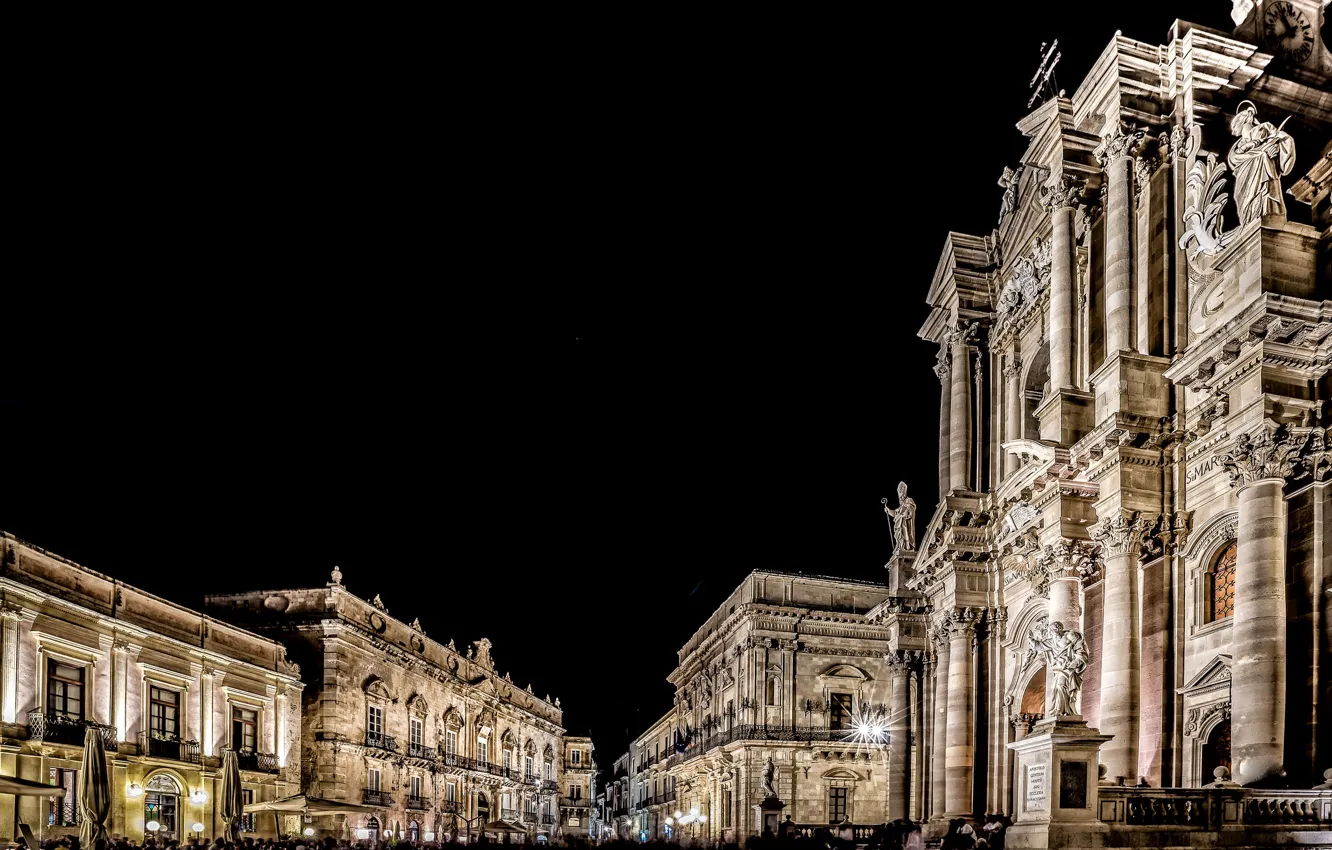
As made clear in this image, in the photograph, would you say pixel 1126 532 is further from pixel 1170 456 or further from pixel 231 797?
pixel 231 797

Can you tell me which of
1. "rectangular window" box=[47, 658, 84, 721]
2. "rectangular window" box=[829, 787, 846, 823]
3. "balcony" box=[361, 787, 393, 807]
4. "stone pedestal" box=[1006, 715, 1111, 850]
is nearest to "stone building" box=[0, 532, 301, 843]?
"rectangular window" box=[47, 658, 84, 721]

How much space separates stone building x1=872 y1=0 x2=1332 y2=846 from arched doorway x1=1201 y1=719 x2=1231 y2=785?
30 millimetres

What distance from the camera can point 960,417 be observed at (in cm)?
3023

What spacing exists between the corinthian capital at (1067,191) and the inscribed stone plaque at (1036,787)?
12.7 metres

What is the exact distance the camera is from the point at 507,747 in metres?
75.9

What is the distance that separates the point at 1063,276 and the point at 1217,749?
31.5 ft

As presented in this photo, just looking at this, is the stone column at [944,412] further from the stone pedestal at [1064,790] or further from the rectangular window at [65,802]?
the rectangular window at [65,802]

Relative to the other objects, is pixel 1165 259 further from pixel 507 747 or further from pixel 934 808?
pixel 507 747

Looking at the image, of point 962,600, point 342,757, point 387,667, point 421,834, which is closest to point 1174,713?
point 962,600

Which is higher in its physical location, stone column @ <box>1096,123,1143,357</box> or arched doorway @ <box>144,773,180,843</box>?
stone column @ <box>1096,123,1143,357</box>

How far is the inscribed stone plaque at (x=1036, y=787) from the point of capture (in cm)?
→ 1352

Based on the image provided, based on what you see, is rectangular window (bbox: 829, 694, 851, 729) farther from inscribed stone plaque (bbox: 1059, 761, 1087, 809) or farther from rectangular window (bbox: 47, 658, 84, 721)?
inscribed stone plaque (bbox: 1059, 761, 1087, 809)

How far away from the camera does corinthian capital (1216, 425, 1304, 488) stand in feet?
51.2

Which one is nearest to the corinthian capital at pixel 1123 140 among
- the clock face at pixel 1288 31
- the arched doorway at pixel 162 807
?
the clock face at pixel 1288 31
